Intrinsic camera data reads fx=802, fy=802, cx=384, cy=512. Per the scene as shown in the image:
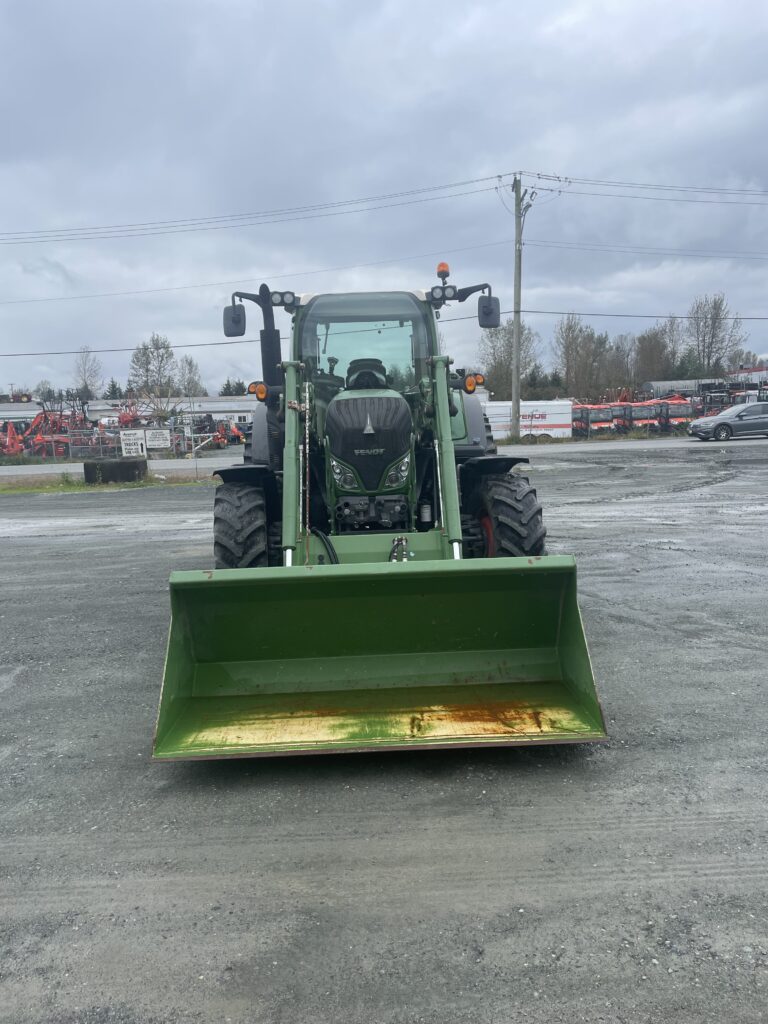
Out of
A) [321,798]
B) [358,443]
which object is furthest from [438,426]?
[321,798]

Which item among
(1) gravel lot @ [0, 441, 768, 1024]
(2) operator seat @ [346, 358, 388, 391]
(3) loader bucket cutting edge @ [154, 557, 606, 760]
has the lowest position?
(1) gravel lot @ [0, 441, 768, 1024]

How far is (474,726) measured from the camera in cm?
385

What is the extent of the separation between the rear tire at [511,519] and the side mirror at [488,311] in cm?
136

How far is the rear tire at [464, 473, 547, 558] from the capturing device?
18.5ft

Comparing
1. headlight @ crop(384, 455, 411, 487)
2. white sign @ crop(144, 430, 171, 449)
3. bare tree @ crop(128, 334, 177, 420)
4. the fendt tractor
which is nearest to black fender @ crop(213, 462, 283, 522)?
the fendt tractor

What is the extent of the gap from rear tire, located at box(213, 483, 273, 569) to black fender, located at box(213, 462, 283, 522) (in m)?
0.35

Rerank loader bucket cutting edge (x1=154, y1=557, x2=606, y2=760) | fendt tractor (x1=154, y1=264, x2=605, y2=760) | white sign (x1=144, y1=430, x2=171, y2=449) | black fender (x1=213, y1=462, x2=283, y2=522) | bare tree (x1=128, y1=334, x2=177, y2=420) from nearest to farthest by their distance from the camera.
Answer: fendt tractor (x1=154, y1=264, x2=605, y2=760), loader bucket cutting edge (x1=154, y1=557, x2=606, y2=760), black fender (x1=213, y1=462, x2=283, y2=522), white sign (x1=144, y1=430, x2=171, y2=449), bare tree (x1=128, y1=334, x2=177, y2=420)

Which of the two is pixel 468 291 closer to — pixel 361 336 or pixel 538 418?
pixel 361 336

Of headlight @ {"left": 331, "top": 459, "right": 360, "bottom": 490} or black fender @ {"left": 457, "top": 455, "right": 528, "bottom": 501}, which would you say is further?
black fender @ {"left": 457, "top": 455, "right": 528, "bottom": 501}

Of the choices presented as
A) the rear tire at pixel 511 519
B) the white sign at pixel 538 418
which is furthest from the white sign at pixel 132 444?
the rear tire at pixel 511 519

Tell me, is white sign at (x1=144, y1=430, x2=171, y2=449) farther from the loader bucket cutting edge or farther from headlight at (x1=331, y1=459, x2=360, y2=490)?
the loader bucket cutting edge

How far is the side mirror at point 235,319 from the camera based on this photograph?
6426 mm

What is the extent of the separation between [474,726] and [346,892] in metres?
1.16

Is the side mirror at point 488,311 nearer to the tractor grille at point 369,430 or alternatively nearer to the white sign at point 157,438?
the tractor grille at point 369,430
